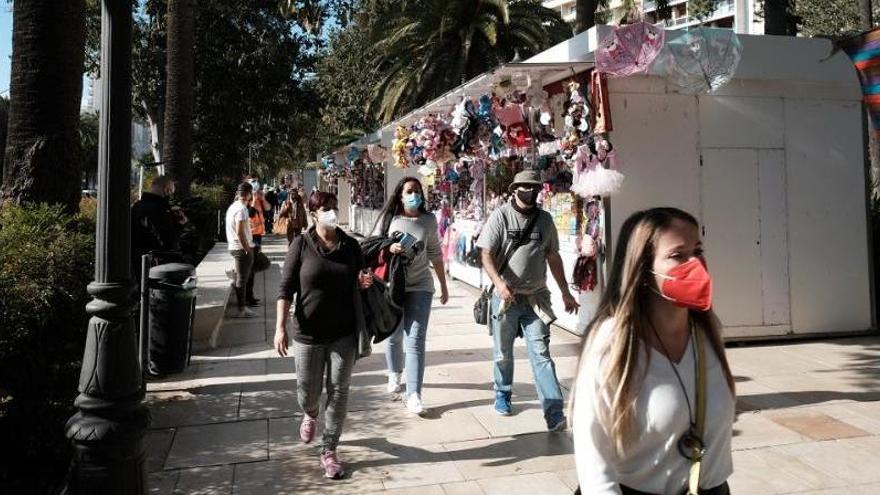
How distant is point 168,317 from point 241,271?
405 centimetres

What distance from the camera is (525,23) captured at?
20.3 metres

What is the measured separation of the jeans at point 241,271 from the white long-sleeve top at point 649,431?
7883 millimetres

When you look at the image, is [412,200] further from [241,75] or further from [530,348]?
[241,75]

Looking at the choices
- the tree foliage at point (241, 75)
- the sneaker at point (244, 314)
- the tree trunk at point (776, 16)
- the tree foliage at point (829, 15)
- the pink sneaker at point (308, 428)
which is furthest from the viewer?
the tree foliage at point (829, 15)

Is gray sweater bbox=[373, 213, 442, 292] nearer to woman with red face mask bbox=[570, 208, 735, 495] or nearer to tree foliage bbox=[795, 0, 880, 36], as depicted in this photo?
woman with red face mask bbox=[570, 208, 735, 495]

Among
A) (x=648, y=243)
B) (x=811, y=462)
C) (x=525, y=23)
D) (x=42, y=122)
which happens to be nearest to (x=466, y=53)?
(x=525, y=23)

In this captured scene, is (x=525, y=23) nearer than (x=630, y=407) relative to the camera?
No

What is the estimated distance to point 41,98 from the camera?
225 inches

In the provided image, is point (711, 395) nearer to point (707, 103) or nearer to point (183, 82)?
point (707, 103)

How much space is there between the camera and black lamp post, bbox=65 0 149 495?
3328mm

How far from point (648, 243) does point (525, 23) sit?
63.7 feet

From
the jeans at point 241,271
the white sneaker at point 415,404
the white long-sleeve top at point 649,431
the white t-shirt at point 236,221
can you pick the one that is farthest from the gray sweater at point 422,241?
the jeans at point 241,271

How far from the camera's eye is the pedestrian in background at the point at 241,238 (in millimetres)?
9133

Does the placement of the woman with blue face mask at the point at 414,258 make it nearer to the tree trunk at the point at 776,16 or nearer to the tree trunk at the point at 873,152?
the tree trunk at the point at 873,152
